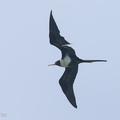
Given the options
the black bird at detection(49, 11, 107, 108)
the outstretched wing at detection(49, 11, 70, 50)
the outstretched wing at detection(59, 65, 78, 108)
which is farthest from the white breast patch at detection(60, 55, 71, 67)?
the outstretched wing at detection(49, 11, 70, 50)

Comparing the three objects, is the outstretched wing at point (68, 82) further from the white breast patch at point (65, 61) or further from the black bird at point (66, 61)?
the white breast patch at point (65, 61)

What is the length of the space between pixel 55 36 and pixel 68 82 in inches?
93.7

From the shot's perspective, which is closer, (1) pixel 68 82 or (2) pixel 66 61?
(2) pixel 66 61

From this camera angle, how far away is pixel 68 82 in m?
17.7

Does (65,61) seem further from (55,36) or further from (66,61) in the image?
(55,36)

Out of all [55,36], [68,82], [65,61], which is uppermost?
[55,36]

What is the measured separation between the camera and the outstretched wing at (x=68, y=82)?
1742cm

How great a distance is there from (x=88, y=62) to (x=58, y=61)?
1670 mm

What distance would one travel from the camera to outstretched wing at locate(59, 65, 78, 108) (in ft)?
57.2

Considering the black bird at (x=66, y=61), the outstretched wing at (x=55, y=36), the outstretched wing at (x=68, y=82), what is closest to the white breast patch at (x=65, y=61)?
the black bird at (x=66, y=61)

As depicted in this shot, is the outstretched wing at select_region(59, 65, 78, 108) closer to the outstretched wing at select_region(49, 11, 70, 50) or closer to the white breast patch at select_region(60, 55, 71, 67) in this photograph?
the white breast patch at select_region(60, 55, 71, 67)

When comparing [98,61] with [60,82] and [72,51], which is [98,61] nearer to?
[72,51]

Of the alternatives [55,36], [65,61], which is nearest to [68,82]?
[65,61]

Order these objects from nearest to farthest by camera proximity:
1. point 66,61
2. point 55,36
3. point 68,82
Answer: point 55,36
point 66,61
point 68,82
